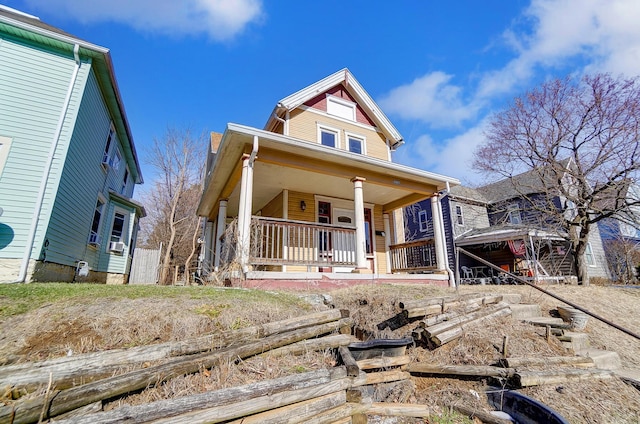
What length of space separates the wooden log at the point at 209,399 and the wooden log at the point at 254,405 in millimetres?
28

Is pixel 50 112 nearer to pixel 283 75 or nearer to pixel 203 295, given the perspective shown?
pixel 203 295

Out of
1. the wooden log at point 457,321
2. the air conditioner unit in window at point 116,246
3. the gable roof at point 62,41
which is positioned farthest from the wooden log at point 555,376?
the air conditioner unit in window at point 116,246

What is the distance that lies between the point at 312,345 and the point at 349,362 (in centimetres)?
51

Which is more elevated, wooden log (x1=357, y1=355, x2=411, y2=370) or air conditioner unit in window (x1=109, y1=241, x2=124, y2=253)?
air conditioner unit in window (x1=109, y1=241, x2=124, y2=253)

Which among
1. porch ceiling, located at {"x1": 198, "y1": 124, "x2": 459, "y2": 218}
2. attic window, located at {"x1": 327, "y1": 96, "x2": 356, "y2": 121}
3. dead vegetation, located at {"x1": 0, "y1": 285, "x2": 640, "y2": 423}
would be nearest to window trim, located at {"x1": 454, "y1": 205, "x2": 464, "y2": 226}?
porch ceiling, located at {"x1": 198, "y1": 124, "x2": 459, "y2": 218}

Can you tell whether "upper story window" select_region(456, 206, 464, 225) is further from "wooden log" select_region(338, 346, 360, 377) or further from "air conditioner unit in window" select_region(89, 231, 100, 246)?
"air conditioner unit in window" select_region(89, 231, 100, 246)

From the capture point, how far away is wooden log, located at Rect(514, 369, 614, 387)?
2947 millimetres

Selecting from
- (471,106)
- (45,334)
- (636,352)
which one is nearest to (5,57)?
(45,334)

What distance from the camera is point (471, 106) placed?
15578mm

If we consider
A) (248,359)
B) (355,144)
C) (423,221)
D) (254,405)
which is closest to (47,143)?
(248,359)

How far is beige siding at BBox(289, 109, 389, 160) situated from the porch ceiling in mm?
1963

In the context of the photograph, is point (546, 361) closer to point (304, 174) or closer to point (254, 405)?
point (254, 405)

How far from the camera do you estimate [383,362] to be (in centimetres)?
322

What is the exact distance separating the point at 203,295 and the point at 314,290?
265 centimetres
